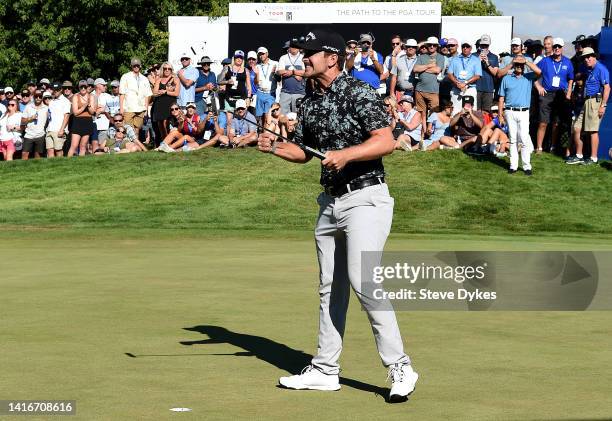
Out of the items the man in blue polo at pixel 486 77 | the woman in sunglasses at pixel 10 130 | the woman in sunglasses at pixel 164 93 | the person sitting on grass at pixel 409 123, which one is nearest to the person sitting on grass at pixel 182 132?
the woman in sunglasses at pixel 164 93

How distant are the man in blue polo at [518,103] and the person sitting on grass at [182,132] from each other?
7.07 meters

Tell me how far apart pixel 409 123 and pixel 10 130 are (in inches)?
390

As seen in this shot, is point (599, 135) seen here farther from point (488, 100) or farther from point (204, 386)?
point (204, 386)

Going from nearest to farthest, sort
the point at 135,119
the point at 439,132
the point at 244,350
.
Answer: the point at 244,350, the point at 439,132, the point at 135,119

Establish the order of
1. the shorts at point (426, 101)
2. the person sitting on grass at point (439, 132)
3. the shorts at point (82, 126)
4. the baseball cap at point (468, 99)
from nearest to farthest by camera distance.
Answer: the baseball cap at point (468, 99) → the shorts at point (426, 101) → the person sitting on grass at point (439, 132) → the shorts at point (82, 126)

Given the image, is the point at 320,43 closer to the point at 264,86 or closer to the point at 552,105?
the point at 552,105

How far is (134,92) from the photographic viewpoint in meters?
26.2

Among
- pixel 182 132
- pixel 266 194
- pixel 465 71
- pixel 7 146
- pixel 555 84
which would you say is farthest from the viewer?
pixel 7 146

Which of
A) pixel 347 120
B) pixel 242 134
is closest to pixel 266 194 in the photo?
pixel 242 134

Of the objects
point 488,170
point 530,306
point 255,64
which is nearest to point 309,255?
point 530,306

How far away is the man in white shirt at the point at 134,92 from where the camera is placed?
26.0 m

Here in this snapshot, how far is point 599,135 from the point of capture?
964 inches

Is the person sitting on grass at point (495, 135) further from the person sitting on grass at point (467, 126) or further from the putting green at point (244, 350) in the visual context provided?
the putting green at point (244, 350)

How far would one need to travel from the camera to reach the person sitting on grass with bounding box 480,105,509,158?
24281 mm
